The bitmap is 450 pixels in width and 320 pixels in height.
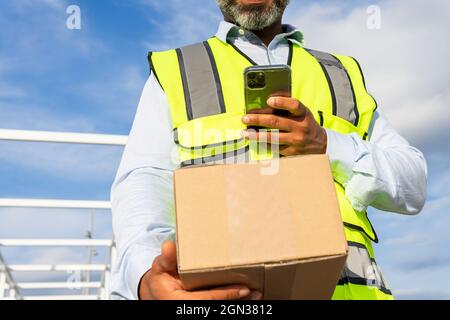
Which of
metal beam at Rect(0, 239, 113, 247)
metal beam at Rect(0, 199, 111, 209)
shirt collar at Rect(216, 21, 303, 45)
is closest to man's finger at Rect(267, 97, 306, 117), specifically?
shirt collar at Rect(216, 21, 303, 45)

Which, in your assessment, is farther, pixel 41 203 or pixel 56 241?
pixel 56 241

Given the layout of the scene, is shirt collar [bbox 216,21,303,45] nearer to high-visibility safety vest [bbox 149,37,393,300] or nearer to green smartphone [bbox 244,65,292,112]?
high-visibility safety vest [bbox 149,37,393,300]

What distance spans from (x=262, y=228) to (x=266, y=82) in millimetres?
443

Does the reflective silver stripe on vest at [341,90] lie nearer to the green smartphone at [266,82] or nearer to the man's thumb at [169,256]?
the green smartphone at [266,82]

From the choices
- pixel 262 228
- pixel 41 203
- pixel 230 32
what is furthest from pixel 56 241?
pixel 262 228

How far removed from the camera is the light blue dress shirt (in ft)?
4.04

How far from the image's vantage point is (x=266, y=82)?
1184 mm

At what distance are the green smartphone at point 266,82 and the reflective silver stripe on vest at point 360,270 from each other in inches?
19.3

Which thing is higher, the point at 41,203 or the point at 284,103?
the point at 41,203

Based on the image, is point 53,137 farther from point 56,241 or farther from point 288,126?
point 56,241

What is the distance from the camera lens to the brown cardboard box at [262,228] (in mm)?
867

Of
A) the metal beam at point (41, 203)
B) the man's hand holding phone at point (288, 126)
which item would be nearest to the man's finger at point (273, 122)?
the man's hand holding phone at point (288, 126)

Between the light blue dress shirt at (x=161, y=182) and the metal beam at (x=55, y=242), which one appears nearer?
the light blue dress shirt at (x=161, y=182)
